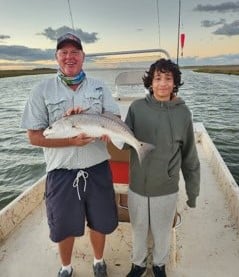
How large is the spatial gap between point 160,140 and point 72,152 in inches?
26.5

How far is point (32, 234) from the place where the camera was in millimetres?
3955

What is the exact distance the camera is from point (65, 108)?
2656mm

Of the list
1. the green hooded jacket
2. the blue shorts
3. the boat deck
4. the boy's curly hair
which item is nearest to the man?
the blue shorts

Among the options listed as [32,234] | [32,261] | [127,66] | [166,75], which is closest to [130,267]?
[32,261]

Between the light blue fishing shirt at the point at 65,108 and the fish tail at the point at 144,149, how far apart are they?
14.5 inches

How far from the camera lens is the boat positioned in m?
3.35

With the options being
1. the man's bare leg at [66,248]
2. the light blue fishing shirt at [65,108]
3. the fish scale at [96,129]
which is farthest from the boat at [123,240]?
the fish scale at [96,129]

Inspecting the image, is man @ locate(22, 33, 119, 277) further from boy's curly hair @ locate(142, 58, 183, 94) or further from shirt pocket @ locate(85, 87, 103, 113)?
boy's curly hair @ locate(142, 58, 183, 94)

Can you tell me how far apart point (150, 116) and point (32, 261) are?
193 cm

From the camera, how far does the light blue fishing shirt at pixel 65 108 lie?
262 centimetres

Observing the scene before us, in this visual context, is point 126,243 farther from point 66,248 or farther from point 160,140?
point 160,140

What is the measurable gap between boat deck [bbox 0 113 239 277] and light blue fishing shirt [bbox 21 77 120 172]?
1208mm

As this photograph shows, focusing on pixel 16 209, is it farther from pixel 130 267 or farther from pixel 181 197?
pixel 181 197

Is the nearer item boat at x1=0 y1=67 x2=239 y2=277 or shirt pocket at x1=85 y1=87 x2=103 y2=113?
shirt pocket at x1=85 y1=87 x2=103 y2=113
